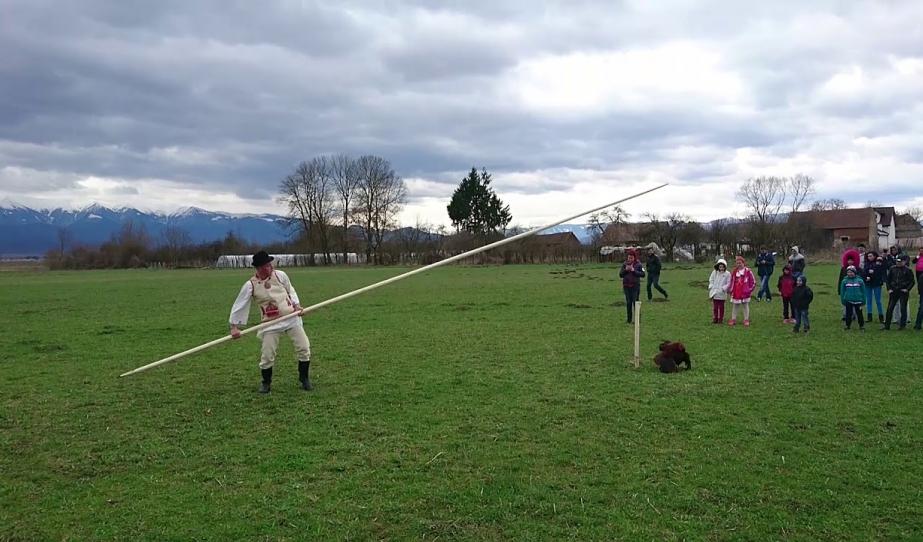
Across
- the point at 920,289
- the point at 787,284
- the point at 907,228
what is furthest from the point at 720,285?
the point at 907,228

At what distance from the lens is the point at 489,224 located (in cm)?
9025

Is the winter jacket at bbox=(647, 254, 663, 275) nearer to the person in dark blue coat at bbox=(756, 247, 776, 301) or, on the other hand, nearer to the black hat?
the person in dark blue coat at bbox=(756, 247, 776, 301)

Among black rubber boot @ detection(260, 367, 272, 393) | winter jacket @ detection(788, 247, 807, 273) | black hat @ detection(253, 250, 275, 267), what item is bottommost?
black rubber boot @ detection(260, 367, 272, 393)

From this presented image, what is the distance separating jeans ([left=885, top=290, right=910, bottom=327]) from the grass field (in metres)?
1.16

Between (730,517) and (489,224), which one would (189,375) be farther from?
(489,224)

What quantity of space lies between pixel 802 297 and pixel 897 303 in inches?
96.0

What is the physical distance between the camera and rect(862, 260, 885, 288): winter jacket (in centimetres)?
1542

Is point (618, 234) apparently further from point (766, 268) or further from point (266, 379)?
point (266, 379)

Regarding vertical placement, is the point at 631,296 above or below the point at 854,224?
below

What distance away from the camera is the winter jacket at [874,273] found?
50.6 feet

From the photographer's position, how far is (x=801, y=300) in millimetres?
14273

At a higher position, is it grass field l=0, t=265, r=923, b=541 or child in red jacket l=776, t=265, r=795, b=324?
child in red jacket l=776, t=265, r=795, b=324

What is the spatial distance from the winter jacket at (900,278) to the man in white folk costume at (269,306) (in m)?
13.3

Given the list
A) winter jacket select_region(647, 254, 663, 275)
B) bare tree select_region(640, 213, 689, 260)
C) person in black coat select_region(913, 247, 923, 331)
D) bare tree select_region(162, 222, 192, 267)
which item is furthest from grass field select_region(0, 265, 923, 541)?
bare tree select_region(162, 222, 192, 267)
